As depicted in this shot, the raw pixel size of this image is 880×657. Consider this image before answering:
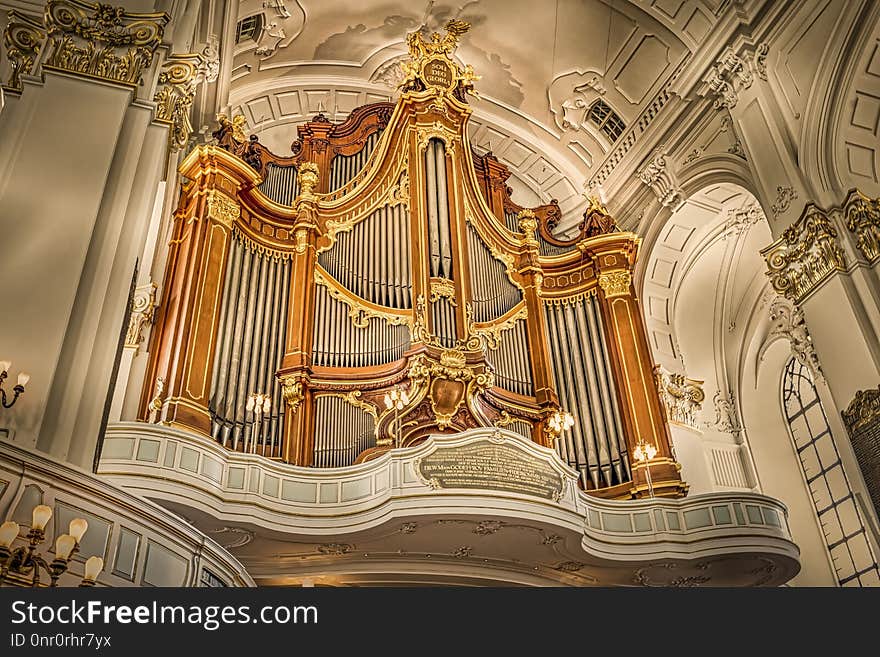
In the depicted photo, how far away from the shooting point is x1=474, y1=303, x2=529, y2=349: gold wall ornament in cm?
1180

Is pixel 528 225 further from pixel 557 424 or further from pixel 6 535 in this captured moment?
pixel 6 535

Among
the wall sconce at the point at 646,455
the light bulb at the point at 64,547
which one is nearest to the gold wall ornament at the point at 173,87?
the light bulb at the point at 64,547

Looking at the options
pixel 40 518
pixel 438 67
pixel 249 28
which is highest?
pixel 249 28

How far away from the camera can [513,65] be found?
15602 mm

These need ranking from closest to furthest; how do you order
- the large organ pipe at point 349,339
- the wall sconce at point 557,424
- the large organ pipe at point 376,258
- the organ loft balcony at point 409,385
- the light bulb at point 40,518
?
the light bulb at point 40,518, the organ loft balcony at point 409,385, the wall sconce at point 557,424, the large organ pipe at point 349,339, the large organ pipe at point 376,258

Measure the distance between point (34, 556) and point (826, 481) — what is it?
46.6 feet

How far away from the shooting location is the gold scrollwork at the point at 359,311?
11141 mm

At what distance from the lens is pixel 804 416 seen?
1556cm

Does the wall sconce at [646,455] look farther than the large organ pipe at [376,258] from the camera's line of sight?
No

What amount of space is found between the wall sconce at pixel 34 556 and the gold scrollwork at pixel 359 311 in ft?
24.2

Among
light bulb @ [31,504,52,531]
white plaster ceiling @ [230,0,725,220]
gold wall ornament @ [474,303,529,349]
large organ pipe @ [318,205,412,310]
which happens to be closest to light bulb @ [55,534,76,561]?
light bulb @ [31,504,52,531]

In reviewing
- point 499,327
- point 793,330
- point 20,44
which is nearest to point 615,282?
point 499,327

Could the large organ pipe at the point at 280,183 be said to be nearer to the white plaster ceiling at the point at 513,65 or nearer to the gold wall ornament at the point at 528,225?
the white plaster ceiling at the point at 513,65

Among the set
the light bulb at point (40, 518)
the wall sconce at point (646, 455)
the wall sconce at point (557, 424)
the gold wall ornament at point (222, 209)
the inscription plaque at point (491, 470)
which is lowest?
the light bulb at point (40, 518)
